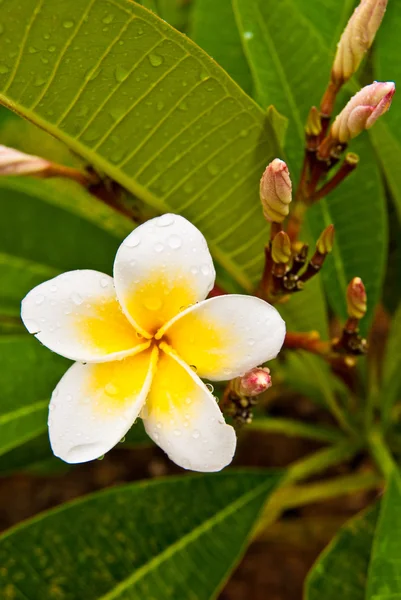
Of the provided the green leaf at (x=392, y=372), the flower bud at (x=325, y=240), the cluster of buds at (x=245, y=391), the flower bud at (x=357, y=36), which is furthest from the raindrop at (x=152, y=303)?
the green leaf at (x=392, y=372)

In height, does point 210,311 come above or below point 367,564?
above

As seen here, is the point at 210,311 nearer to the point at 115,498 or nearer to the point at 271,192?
the point at 271,192

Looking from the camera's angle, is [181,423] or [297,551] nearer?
[181,423]

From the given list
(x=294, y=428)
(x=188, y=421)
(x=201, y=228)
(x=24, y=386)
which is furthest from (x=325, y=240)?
(x=294, y=428)

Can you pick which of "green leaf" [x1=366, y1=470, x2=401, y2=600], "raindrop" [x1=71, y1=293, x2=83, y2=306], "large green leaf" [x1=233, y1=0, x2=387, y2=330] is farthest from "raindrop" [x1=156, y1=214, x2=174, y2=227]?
"green leaf" [x1=366, y1=470, x2=401, y2=600]

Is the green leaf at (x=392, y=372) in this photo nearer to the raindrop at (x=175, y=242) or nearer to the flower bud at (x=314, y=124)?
the flower bud at (x=314, y=124)

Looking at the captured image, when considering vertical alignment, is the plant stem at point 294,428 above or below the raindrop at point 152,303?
below

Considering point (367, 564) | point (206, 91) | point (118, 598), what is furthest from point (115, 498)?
point (206, 91)
